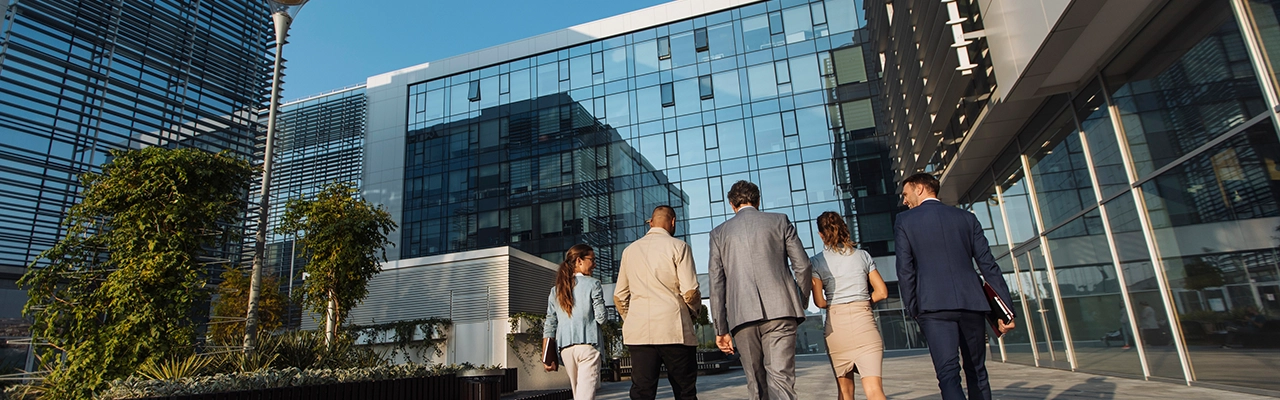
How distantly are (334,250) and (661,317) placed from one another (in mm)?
10505

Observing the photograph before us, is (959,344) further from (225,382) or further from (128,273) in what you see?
(128,273)

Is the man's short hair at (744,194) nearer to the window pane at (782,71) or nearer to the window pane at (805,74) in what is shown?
the window pane at (805,74)

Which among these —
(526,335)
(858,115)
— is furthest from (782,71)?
(526,335)

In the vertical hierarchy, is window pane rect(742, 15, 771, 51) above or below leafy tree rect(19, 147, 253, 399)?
above

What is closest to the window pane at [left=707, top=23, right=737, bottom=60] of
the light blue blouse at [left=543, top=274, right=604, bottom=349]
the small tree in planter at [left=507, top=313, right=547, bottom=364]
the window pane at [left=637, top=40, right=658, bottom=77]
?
the window pane at [left=637, top=40, right=658, bottom=77]

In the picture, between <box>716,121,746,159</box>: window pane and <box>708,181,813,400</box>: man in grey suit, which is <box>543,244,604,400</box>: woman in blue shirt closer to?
<box>708,181,813,400</box>: man in grey suit

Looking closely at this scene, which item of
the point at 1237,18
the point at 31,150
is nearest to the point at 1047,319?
the point at 1237,18

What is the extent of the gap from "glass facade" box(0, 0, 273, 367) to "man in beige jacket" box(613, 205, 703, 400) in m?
15.0

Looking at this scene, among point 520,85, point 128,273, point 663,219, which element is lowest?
point 663,219

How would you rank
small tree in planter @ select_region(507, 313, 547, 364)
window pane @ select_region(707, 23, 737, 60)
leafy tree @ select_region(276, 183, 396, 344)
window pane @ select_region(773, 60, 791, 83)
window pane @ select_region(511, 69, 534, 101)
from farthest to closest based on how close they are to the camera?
window pane @ select_region(511, 69, 534, 101) < window pane @ select_region(707, 23, 737, 60) < window pane @ select_region(773, 60, 791, 83) < small tree in planter @ select_region(507, 313, 547, 364) < leafy tree @ select_region(276, 183, 396, 344)

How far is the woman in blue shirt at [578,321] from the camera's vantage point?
5.03 metres

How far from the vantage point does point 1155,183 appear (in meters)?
6.66

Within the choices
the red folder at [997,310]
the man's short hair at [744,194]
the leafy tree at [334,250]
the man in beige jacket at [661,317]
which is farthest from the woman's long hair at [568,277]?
the leafy tree at [334,250]

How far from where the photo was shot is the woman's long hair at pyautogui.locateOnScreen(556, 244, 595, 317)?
522cm
